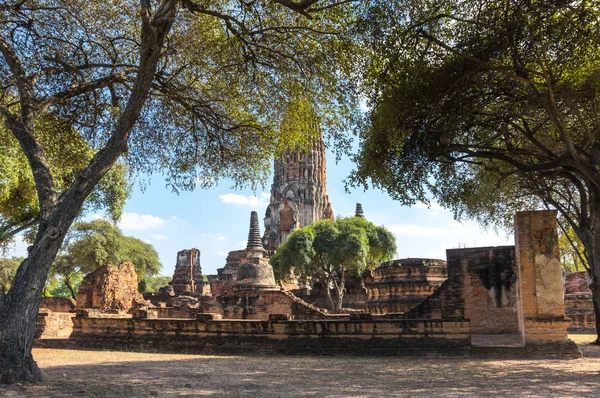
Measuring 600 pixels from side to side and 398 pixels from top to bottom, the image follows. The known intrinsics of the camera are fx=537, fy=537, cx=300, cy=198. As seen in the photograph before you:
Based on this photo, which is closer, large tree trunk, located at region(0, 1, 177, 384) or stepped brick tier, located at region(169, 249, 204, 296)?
large tree trunk, located at region(0, 1, 177, 384)

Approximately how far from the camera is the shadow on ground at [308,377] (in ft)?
22.2

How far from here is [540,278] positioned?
1132 centimetres

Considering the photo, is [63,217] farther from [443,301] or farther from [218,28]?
[443,301]

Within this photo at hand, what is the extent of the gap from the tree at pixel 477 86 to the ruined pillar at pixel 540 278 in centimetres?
88

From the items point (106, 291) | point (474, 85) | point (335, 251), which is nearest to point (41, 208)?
point (474, 85)

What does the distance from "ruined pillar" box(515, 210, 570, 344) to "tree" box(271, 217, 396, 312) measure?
24.1 metres

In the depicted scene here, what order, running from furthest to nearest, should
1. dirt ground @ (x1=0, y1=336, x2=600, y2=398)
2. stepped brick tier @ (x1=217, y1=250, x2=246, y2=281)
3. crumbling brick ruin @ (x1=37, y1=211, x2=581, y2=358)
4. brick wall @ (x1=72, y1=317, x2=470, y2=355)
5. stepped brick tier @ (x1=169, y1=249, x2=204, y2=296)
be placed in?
stepped brick tier @ (x1=217, y1=250, x2=246, y2=281)
stepped brick tier @ (x1=169, y1=249, x2=204, y2=296)
brick wall @ (x1=72, y1=317, x2=470, y2=355)
crumbling brick ruin @ (x1=37, y1=211, x2=581, y2=358)
dirt ground @ (x1=0, y1=336, x2=600, y2=398)

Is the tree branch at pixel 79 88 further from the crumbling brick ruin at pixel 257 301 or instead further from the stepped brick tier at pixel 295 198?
the stepped brick tier at pixel 295 198

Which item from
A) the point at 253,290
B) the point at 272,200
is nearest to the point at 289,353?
the point at 253,290

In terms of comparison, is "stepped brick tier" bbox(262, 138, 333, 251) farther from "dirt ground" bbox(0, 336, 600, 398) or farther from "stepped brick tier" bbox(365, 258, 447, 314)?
"dirt ground" bbox(0, 336, 600, 398)

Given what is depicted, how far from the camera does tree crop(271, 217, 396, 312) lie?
36531mm

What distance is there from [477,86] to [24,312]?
341 inches

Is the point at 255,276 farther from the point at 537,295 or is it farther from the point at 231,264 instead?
the point at 231,264

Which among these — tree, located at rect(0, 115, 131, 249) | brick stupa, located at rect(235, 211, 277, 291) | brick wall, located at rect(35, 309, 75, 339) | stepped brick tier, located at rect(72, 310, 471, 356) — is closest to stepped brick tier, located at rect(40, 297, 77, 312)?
tree, located at rect(0, 115, 131, 249)
